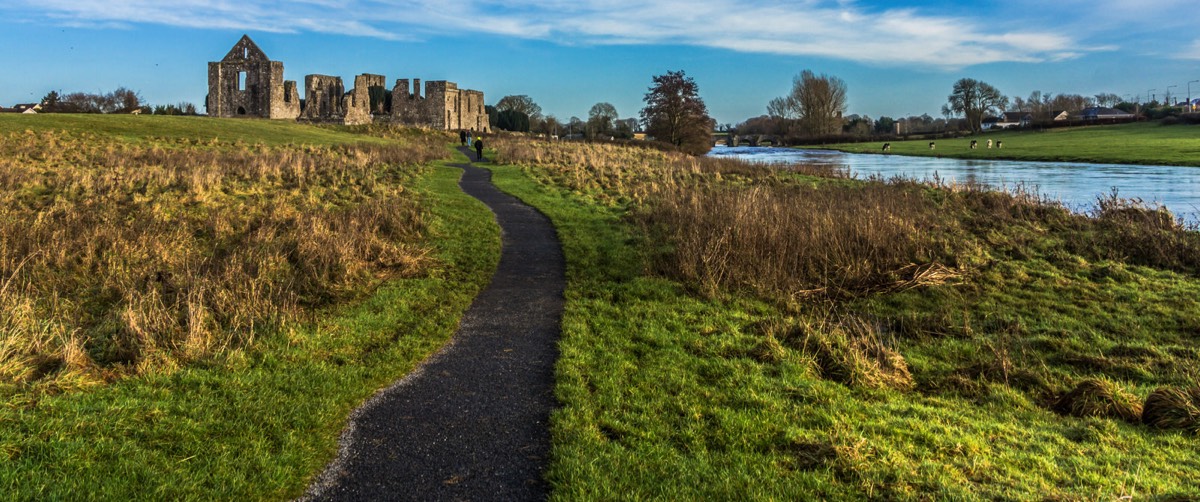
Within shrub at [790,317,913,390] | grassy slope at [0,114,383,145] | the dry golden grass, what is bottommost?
shrub at [790,317,913,390]

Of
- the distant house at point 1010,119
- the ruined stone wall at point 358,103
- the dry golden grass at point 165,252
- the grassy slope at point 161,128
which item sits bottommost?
the dry golden grass at point 165,252

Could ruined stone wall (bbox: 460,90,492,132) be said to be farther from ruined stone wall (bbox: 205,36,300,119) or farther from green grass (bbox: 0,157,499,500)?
green grass (bbox: 0,157,499,500)

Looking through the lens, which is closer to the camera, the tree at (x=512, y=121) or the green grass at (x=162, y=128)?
the green grass at (x=162, y=128)

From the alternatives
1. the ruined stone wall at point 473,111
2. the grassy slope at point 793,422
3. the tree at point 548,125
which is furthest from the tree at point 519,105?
the grassy slope at point 793,422

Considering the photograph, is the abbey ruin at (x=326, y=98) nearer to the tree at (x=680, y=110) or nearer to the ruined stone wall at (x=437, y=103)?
the ruined stone wall at (x=437, y=103)

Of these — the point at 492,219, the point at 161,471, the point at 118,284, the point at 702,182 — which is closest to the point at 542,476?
the point at 161,471

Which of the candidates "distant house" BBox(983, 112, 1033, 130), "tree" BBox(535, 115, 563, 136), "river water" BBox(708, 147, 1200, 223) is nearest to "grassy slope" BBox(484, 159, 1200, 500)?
"river water" BBox(708, 147, 1200, 223)

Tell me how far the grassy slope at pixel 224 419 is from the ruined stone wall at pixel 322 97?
5682cm

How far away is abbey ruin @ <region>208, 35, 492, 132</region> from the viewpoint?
54531 millimetres

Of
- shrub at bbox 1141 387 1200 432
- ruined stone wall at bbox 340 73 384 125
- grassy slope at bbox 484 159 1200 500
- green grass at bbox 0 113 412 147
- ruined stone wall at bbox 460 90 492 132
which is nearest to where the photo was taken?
grassy slope at bbox 484 159 1200 500

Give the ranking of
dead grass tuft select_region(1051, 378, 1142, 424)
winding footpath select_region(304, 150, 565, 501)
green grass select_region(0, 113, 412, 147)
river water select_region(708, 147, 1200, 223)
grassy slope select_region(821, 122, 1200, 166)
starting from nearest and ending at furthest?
winding footpath select_region(304, 150, 565, 501), dead grass tuft select_region(1051, 378, 1142, 424), river water select_region(708, 147, 1200, 223), green grass select_region(0, 113, 412, 147), grassy slope select_region(821, 122, 1200, 166)

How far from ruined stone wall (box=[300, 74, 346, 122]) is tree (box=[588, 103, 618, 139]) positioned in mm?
25225

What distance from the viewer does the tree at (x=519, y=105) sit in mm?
106562

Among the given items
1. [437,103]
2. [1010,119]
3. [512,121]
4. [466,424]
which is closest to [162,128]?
[437,103]
